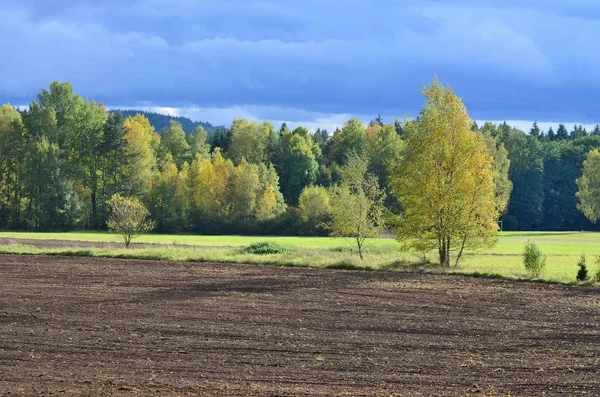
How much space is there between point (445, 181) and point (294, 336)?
747 inches

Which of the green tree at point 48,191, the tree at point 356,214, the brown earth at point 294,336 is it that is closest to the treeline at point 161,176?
the green tree at point 48,191

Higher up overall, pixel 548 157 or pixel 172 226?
pixel 548 157

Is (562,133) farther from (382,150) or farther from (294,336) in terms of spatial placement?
(294,336)

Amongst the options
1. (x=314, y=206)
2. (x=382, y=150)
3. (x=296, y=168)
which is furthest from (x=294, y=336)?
(x=296, y=168)

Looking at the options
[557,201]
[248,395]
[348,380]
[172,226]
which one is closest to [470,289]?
[348,380]

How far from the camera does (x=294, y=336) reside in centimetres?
1773

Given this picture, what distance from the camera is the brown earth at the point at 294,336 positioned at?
13039 mm

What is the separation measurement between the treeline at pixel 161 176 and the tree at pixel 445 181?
5207cm

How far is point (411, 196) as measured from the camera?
35.2m

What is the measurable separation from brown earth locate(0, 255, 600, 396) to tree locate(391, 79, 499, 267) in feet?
15.8

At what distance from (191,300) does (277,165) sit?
9301cm

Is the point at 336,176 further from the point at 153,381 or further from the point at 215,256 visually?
the point at 153,381

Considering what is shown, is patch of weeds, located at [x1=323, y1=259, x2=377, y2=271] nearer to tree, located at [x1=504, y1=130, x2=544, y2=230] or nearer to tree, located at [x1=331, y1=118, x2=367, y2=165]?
tree, located at [x1=331, y1=118, x2=367, y2=165]

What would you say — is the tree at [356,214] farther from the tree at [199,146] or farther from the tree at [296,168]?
the tree at [199,146]
